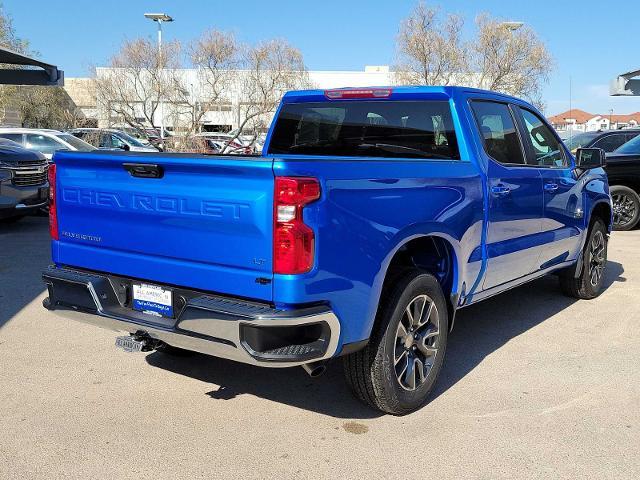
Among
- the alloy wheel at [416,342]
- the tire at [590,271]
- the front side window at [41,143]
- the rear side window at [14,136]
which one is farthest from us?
the front side window at [41,143]

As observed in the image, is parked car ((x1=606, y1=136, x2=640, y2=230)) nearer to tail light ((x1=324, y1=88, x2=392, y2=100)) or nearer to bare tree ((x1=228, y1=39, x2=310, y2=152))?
tail light ((x1=324, y1=88, x2=392, y2=100))

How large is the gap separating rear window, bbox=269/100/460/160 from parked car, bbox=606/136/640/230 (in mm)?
8093

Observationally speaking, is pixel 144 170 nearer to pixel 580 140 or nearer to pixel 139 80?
pixel 580 140

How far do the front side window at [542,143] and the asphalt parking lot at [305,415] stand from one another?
149 centimetres

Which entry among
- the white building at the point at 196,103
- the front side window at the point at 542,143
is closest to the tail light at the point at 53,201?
the front side window at the point at 542,143

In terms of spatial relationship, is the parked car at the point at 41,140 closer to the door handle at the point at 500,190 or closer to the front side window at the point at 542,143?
the front side window at the point at 542,143

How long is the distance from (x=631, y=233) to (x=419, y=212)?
953 centimetres

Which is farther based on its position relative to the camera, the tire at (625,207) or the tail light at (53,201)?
the tire at (625,207)

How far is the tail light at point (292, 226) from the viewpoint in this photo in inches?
116

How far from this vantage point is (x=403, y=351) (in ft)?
12.4

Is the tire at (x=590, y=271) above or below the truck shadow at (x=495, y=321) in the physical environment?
above

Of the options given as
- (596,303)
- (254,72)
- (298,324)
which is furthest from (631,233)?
(254,72)

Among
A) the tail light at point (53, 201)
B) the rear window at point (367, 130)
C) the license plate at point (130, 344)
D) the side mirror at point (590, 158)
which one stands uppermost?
the rear window at point (367, 130)

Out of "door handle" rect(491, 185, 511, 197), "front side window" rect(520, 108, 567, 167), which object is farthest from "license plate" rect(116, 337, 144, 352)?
"front side window" rect(520, 108, 567, 167)
